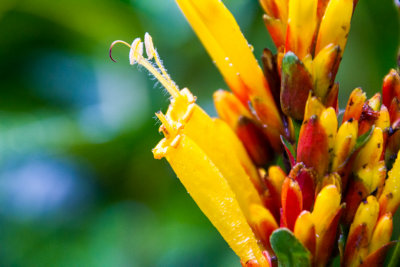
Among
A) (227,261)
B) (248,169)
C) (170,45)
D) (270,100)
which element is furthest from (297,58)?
(170,45)

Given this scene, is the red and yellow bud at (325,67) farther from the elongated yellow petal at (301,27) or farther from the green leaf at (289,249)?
the green leaf at (289,249)

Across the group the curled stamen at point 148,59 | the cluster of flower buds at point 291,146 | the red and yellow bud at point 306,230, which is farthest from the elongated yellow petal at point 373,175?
the curled stamen at point 148,59

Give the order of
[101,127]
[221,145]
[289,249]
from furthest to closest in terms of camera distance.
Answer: [101,127] < [221,145] < [289,249]

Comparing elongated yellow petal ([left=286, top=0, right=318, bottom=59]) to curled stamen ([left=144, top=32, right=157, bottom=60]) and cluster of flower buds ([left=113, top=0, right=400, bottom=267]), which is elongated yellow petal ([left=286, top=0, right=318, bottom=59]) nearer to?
cluster of flower buds ([left=113, top=0, right=400, bottom=267])

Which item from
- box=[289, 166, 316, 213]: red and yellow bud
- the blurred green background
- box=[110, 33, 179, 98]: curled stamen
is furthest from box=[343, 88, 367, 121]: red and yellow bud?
the blurred green background

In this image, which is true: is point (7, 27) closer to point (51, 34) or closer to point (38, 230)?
point (51, 34)

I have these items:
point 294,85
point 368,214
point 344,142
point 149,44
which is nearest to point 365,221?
point 368,214

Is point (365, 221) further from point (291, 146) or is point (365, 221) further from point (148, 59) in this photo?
point (148, 59)
